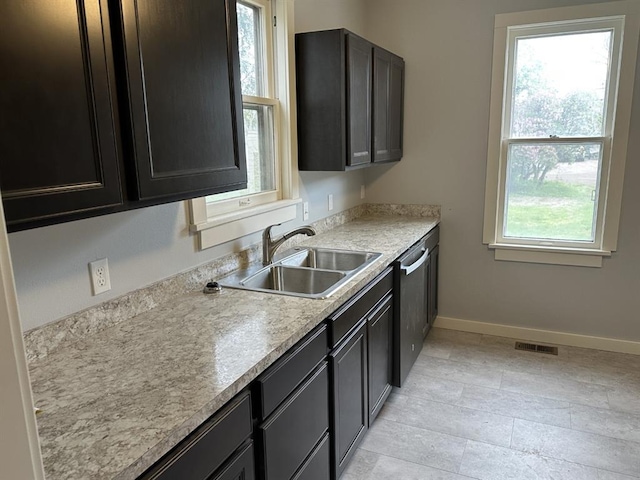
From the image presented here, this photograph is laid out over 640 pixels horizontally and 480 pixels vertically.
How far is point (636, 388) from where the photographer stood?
283 centimetres

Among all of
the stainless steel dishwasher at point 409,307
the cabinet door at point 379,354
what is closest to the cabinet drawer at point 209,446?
the cabinet door at point 379,354

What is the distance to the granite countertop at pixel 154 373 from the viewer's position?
952mm

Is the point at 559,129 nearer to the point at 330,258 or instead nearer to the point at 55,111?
the point at 330,258

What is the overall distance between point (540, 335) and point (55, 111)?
3.50 m

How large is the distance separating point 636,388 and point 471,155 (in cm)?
185

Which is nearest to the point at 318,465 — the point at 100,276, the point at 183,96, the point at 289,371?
the point at 289,371

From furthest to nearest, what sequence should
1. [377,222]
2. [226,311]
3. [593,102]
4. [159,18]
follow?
[377,222], [593,102], [226,311], [159,18]

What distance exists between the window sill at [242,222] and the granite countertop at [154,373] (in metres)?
0.27

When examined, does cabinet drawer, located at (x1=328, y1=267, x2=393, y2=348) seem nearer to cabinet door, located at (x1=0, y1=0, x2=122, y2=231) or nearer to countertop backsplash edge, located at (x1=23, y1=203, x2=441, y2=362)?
countertop backsplash edge, located at (x1=23, y1=203, x2=441, y2=362)

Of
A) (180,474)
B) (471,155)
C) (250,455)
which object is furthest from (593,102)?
(180,474)

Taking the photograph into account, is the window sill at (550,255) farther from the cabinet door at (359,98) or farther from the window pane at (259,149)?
the window pane at (259,149)

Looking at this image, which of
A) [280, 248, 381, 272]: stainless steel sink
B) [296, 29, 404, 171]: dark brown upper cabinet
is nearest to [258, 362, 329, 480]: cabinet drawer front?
[280, 248, 381, 272]: stainless steel sink

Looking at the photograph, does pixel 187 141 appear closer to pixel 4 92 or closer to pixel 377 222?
pixel 4 92

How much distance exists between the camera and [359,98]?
276 centimetres
